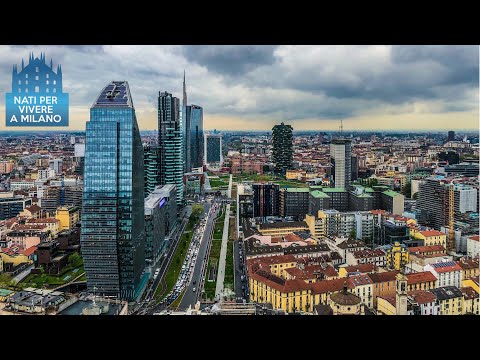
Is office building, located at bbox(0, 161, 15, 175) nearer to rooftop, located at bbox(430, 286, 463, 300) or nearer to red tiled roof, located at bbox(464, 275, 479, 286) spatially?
rooftop, located at bbox(430, 286, 463, 300)

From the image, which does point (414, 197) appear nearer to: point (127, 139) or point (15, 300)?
point (127, 139)

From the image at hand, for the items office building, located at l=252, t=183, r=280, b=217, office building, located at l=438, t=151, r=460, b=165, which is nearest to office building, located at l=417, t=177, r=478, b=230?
office building, located at l=252, t=183, r=280, b=217

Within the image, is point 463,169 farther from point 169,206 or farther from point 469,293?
point 169,206

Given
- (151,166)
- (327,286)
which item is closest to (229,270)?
(327,286)

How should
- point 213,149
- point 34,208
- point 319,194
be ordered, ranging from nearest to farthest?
point 34,208 → point 319,194 → point 213,149

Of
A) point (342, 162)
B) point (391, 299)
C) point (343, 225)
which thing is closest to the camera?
point (391, 299)
